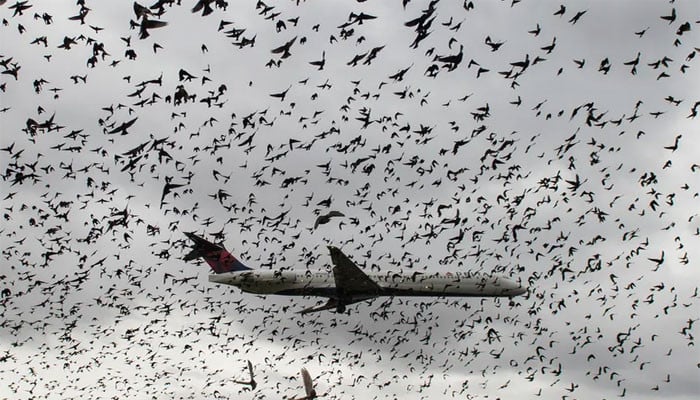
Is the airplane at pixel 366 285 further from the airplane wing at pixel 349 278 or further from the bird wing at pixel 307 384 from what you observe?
the bird wing at pixel 307 384

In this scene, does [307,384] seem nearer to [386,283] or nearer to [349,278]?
[349,278]

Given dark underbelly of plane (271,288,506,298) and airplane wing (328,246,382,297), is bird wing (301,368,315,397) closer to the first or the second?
airplane wing (328,246,382,297)

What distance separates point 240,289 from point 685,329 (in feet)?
198

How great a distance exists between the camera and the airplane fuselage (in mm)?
81812

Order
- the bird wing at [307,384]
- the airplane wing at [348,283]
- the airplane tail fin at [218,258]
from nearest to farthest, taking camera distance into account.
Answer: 1. the bird wing at [307,384]
2. the airplane wing at [348,283]
3. the airplane tail fin at [218,258]

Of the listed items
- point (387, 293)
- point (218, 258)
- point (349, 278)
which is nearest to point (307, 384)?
point (349, 278)

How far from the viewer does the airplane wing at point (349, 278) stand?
74188 millimetres

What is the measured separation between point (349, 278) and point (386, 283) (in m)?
7.36

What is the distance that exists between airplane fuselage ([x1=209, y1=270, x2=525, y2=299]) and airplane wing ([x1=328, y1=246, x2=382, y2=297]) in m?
1.24

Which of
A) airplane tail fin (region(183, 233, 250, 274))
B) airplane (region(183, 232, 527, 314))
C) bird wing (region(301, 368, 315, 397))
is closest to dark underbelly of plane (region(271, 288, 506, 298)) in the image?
airplane (region(183, 232, 527, 314))

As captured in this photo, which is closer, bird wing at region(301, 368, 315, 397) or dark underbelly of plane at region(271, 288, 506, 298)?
bird wing at region(301, 368, 315, 397)

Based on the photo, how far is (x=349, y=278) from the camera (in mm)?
77250

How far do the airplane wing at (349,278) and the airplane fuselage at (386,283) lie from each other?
1.24 metres

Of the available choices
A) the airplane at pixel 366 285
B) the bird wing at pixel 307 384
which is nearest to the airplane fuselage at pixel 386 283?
the airplane at pixel 366 285
